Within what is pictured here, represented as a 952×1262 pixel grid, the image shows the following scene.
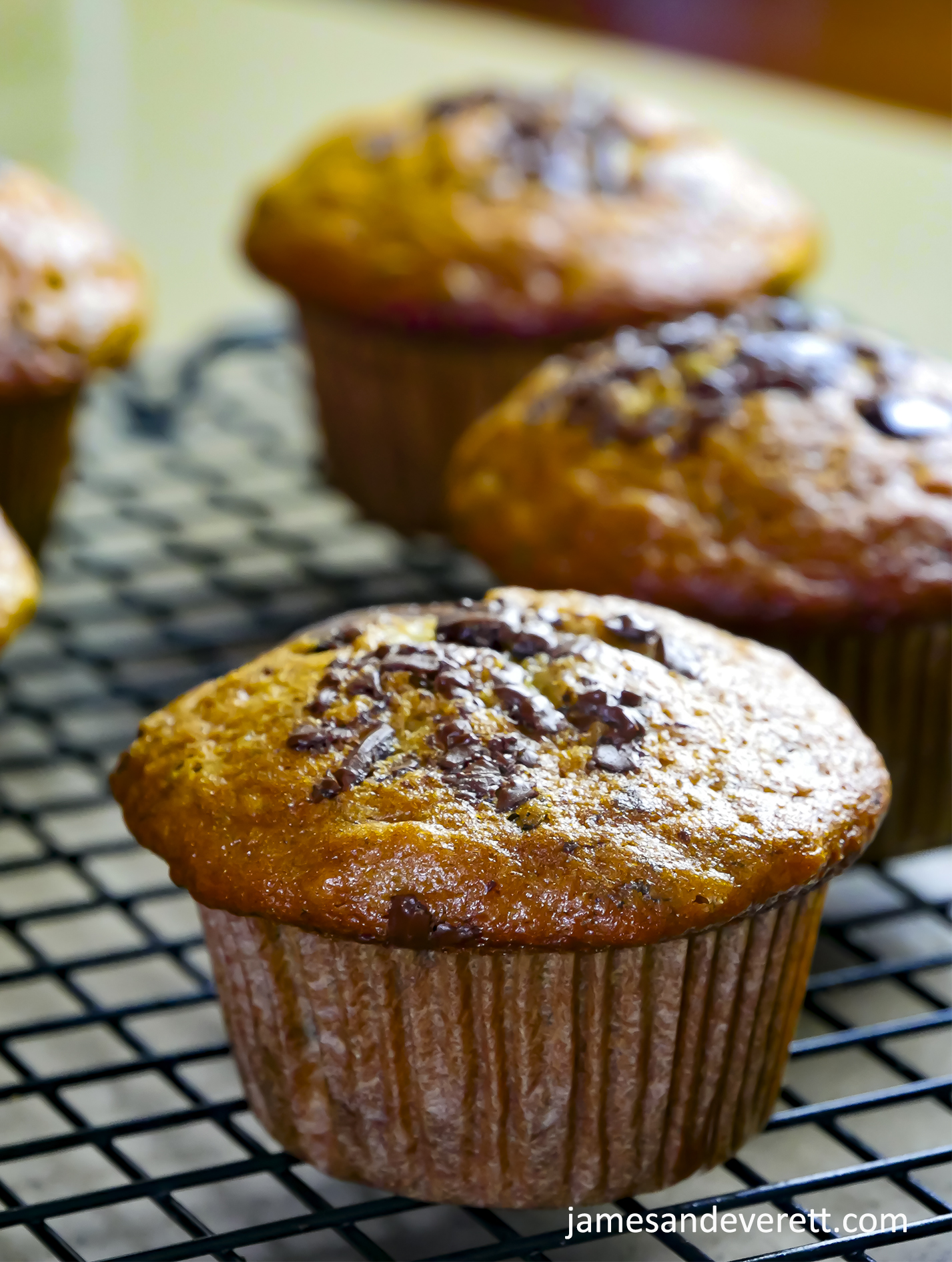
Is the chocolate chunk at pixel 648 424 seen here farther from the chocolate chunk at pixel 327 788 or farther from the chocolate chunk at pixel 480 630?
the chocolate chunk at pixel 327 788

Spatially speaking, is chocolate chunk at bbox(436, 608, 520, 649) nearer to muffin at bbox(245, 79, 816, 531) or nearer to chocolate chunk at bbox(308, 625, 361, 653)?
chocolate chunk at bbox(308, 625, 361, 653)

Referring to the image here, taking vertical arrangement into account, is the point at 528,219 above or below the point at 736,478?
above

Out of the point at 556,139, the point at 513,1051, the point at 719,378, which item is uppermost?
the point at 556,139

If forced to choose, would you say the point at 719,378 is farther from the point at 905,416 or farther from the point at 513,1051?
the point at 513,1051

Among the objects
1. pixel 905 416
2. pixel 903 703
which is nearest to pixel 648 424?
pixel 905 416

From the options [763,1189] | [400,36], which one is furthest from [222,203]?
[763,1189]

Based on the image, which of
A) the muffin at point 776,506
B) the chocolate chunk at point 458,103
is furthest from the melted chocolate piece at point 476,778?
the chocolate chunk at point 458,103
